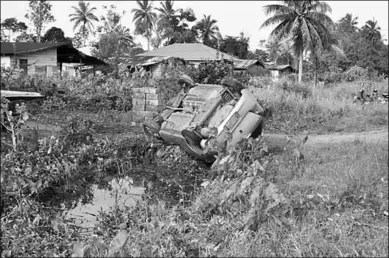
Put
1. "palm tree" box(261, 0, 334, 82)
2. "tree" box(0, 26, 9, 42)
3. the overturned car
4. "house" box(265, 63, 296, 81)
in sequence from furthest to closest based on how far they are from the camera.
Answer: "tree" box(0, 26, 9, 42)
"house" box(265, 63, 296, 81)
"palm tree" box(261, 0, 334, 82)
the overturned car

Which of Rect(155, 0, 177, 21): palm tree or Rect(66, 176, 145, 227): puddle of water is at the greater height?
Rect(155, 0, 177, 21): palm tree

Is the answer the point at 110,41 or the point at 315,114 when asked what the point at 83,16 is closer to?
the point at 110,41

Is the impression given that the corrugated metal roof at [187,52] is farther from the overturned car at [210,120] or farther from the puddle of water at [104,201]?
the puddle of water at [104,201]

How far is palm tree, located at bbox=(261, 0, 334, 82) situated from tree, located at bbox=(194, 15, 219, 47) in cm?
1828

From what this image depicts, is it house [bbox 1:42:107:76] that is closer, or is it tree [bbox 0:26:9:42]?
house [bbox 1:42:107:76]

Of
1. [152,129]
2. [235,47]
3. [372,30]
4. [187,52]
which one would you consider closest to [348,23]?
[372,30]

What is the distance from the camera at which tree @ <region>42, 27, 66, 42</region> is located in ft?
155

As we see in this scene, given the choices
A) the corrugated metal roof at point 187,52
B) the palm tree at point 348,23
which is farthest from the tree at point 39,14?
the palm tree at point 348,23

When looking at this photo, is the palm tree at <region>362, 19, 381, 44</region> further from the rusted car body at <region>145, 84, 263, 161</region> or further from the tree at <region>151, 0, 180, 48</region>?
the rusted car body at <region>145, 84, 263, 161</region>

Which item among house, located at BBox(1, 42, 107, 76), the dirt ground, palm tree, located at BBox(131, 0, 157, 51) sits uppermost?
palm tree, located at BBox(131, 0, 157, 51)

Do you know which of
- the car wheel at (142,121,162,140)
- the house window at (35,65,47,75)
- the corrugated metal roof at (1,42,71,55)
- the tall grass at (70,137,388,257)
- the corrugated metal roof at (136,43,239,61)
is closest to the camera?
the tall grass at (70,137,388,257)

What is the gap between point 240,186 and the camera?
439cm

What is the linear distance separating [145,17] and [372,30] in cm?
2961

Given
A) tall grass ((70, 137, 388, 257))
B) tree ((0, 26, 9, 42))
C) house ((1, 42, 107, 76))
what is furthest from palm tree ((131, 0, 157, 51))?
tall grass ((70, 137, 388, 257))
